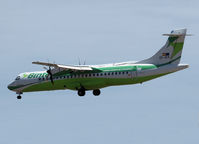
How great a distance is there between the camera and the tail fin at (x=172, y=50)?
239ft

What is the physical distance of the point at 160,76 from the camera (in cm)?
7306

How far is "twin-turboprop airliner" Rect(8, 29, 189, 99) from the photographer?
2864 inches

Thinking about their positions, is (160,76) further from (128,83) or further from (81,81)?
(81,81)

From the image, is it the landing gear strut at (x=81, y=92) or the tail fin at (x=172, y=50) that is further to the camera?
the landing gear strut at (x=81, y=92)

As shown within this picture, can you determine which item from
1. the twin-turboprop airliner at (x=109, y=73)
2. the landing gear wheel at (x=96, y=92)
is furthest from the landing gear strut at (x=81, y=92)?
the landing gear wheel at (x=96, y=92)

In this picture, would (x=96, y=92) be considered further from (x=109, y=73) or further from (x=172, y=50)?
(x=172, y=50)

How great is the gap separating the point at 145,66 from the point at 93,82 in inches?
261

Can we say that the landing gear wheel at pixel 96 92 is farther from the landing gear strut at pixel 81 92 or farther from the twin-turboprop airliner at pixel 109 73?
the landing gear strut at pixel 81 92

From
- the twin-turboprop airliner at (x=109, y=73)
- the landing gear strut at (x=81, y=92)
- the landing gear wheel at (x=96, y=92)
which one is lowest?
the landing gear wheel at (x=96, y=92)

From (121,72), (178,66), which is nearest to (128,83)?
(121,72)

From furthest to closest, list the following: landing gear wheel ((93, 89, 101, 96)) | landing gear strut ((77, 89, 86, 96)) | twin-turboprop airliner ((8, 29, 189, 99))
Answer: landing gear wheel ((93, 89, 101, 96)), landing gear strut ((77, 89, 86, 96)), twin-turboprop airliner ((8, 29, 189, 99))

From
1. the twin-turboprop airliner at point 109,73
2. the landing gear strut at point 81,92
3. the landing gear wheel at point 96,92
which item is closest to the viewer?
the twin-turboprop airliner at point 109,73

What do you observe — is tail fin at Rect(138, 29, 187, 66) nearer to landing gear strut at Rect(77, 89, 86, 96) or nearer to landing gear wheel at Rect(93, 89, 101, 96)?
landing gear wheel at Rect(93, 89, 101, 96)

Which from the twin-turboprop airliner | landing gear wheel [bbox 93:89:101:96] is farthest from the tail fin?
landing gear wheel [bbox 93:89:101:96]
